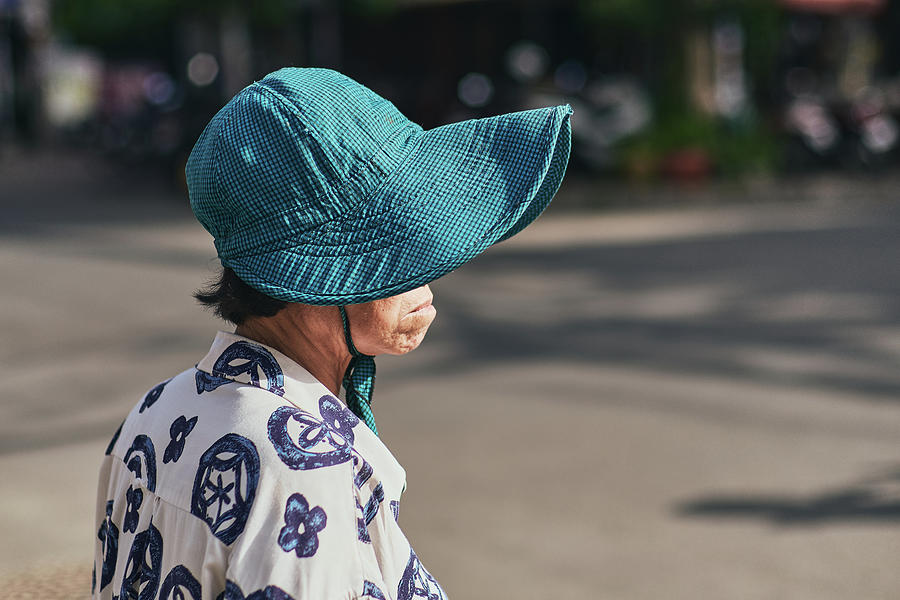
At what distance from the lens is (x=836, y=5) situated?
1838 cm

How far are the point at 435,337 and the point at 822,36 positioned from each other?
68.7ft

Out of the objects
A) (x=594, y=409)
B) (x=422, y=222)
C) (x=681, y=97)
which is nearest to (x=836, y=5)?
(x=681, y=97)

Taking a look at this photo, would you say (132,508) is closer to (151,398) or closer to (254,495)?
(151,398)

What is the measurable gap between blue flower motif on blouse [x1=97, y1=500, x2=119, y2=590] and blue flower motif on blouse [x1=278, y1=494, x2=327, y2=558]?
38 centimetres

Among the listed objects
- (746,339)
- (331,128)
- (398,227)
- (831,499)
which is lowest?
(746,339)

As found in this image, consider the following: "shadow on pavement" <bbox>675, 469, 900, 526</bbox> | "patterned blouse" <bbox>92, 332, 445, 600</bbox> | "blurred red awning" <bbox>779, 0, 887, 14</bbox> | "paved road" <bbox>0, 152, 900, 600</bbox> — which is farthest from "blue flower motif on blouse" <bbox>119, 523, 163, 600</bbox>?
"blurred red awning" <bbox>779, 0, 887, 14</bbox>

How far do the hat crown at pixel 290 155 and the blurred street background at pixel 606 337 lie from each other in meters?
1.33

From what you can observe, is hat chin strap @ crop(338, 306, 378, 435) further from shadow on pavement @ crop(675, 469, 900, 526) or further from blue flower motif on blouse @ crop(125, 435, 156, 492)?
shadow on pavement @ crop(675, 469, 900, 526)

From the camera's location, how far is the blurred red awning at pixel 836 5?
57.7 ft

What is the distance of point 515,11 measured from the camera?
23.1 m

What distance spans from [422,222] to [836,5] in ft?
61.7

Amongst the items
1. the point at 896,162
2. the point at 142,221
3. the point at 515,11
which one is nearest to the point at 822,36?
the point at 515,11

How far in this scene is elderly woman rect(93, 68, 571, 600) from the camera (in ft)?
3.96

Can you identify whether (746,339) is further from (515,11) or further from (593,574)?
(515,11)
